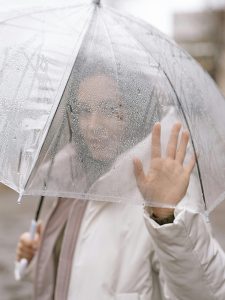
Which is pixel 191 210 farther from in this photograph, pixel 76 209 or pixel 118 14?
pixel 118 14

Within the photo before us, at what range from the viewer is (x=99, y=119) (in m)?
2.40

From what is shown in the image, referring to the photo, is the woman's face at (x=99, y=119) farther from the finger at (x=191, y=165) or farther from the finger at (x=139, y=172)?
the finger at (x=191, y=165)

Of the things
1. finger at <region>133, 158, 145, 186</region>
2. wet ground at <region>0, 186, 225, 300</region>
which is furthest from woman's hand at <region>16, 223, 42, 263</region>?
finger at <region>133, 158, 145, 186</region>

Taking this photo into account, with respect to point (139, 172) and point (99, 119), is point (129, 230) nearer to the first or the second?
point (139, 172)

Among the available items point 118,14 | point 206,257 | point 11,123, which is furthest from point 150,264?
point 118,14

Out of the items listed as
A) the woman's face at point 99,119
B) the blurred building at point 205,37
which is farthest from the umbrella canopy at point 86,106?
the blurred building at point 205,37

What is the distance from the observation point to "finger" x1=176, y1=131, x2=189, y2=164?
2293mm

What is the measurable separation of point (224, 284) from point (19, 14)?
1.28 m

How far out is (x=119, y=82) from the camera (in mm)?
2447

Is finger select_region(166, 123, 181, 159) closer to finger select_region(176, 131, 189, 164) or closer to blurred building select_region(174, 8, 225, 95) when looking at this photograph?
finger select_region(176, 131, 189, 164)

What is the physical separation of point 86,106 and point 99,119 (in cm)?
7

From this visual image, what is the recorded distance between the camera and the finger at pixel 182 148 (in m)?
2.29

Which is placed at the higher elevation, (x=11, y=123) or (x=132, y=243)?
(x=11, y=123)

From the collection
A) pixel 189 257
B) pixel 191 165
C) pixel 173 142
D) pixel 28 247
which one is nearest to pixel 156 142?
pixel 173 142
